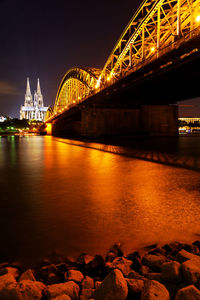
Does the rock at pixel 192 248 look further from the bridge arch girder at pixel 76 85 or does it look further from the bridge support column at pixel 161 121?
the bridge arch girder at pixel 76 85

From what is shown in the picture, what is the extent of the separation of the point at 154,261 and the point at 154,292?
93 centimetres

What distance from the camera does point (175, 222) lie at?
246 inches

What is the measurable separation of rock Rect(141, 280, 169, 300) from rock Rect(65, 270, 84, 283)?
990 mm

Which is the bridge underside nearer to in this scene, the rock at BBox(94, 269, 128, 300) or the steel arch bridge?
the steel arch bridge

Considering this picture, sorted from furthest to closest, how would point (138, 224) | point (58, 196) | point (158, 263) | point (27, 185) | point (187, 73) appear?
1. point (187, 73)
2. point (27, 185)
3. point (58, 196)
4. point (138, 224)
5. point (158, 263)

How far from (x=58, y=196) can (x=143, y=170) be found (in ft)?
20.6

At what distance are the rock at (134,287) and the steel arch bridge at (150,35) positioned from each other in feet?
76.8

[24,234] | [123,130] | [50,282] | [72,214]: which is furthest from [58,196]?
[123,130]

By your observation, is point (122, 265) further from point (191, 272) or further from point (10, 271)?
point (10, 271)

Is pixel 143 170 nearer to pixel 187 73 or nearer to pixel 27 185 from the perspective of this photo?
pixel 27 185

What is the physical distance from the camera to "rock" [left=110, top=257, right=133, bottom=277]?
12.9 ft

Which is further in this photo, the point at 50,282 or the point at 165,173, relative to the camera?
the point at 165,173

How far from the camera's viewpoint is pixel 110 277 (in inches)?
133

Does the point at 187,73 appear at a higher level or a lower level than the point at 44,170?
higher
